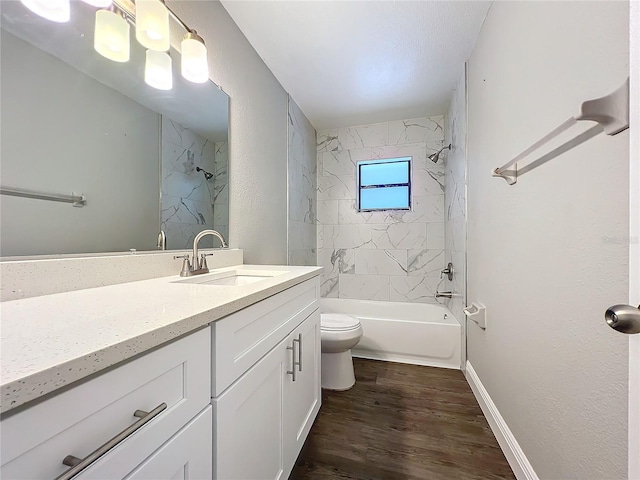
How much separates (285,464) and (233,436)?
0.51 meters

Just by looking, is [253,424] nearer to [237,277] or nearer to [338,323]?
[237,277]

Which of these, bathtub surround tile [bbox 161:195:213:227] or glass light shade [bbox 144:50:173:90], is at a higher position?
glass light shade [bbox 144:50:173:90]

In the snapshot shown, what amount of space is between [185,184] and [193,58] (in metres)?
0.60

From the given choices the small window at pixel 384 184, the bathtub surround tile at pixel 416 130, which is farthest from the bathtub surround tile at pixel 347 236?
the bathtub surround tile at pixel 416 130

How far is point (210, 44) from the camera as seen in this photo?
1517 mm

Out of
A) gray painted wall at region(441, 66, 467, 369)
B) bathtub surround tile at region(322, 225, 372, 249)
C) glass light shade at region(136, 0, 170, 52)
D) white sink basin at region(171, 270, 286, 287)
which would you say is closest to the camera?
glass light shade at region(136, 0, 170, 52)

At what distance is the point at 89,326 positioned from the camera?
1.60ft

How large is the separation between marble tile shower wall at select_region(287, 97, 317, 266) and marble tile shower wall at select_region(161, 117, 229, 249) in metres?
1.09

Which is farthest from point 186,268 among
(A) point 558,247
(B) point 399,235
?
(B) point 399,235

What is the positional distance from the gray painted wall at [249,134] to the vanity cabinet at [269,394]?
781 mm

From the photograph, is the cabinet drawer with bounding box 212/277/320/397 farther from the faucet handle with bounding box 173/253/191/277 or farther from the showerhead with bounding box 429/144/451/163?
the showerhead with bounding box 429/144/451/163

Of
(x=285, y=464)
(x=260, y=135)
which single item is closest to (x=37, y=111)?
(x=260, y=135)

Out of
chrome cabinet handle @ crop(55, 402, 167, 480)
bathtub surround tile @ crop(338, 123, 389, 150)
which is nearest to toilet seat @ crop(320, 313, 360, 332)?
chrome cabinet handle @ crop(55, 402, 167, 480)

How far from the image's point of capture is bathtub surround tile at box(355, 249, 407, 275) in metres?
3.07
